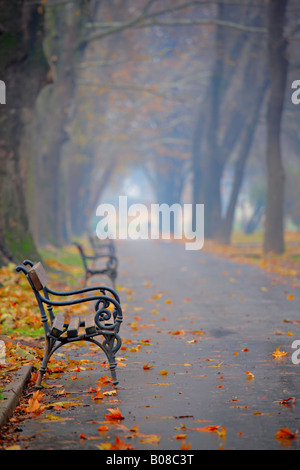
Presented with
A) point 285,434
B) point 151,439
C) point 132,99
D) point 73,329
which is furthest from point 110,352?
point 132,99

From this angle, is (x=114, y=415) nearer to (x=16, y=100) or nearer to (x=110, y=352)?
(x=110, y=352)

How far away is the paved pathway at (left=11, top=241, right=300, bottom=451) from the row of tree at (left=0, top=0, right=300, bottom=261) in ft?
13.7

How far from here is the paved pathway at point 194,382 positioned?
4973mm

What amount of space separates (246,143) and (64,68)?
11.8 meters

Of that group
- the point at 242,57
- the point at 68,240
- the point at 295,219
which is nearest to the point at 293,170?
the point at 295,219

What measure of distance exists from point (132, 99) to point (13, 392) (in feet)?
124

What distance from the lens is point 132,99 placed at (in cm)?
4247

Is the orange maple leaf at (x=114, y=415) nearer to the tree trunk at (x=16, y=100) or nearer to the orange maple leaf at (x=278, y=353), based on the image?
the orange maple leaf at (x=278, y=353)

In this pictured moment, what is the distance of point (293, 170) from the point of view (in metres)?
51.2

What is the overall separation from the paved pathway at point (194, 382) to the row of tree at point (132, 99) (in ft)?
13.7

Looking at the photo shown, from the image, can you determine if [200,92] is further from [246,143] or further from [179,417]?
[179,417]

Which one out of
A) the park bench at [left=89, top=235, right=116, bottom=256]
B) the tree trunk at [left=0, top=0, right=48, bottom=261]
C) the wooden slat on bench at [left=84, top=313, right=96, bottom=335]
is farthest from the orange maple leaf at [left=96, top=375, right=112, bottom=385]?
the park bench at [left=89, top=235, right=116, bottom=256]

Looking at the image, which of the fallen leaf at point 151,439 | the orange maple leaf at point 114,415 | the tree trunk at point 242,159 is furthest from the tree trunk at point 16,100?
the tree trunk at point 242,159

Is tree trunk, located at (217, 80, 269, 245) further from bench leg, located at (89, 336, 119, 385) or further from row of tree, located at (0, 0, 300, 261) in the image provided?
bench leg, located at (89, 336, 119, 385)
